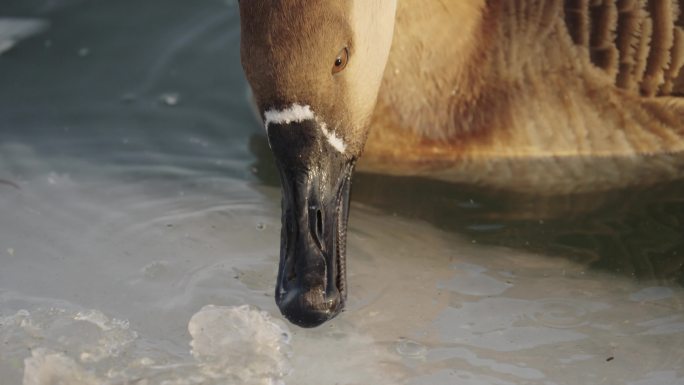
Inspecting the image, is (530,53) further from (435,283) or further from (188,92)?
(188,92)

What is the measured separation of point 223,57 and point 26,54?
86cm

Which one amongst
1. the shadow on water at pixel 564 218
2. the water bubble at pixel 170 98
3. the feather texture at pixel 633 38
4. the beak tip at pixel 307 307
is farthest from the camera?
the water bubble at pixel 170 98

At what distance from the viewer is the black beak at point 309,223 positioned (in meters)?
3.30

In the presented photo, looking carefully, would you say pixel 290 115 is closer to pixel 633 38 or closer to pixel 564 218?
pixel 564 218

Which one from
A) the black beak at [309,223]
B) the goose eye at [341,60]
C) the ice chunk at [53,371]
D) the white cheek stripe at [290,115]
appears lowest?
the ice chunk at [53,371]

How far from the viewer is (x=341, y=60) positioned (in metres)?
3.48

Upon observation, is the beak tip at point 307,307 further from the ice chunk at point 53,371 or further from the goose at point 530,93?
the goose at point 530,93

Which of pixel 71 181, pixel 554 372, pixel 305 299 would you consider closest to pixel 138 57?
pixel 71 181

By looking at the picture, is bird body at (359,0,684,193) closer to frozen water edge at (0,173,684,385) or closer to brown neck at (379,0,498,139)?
brown neck at (379,0,498,139)

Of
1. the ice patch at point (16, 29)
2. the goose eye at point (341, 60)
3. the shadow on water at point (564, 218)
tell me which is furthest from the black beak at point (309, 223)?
the ice patch at point (16, 29)

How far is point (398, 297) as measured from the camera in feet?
12.2

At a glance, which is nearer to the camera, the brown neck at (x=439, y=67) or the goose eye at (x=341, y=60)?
the goose eye at (x=341, y=60)

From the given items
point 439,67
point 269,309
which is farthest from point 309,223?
point 439,67

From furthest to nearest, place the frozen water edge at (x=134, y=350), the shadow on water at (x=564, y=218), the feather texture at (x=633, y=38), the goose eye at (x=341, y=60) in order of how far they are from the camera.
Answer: the feather texture at (x=633, y=38)
the shadow on water at (x=564, y=218)
the goose eye at (x=341, y=60)
the frozen water edge at (x=134, y=350)
